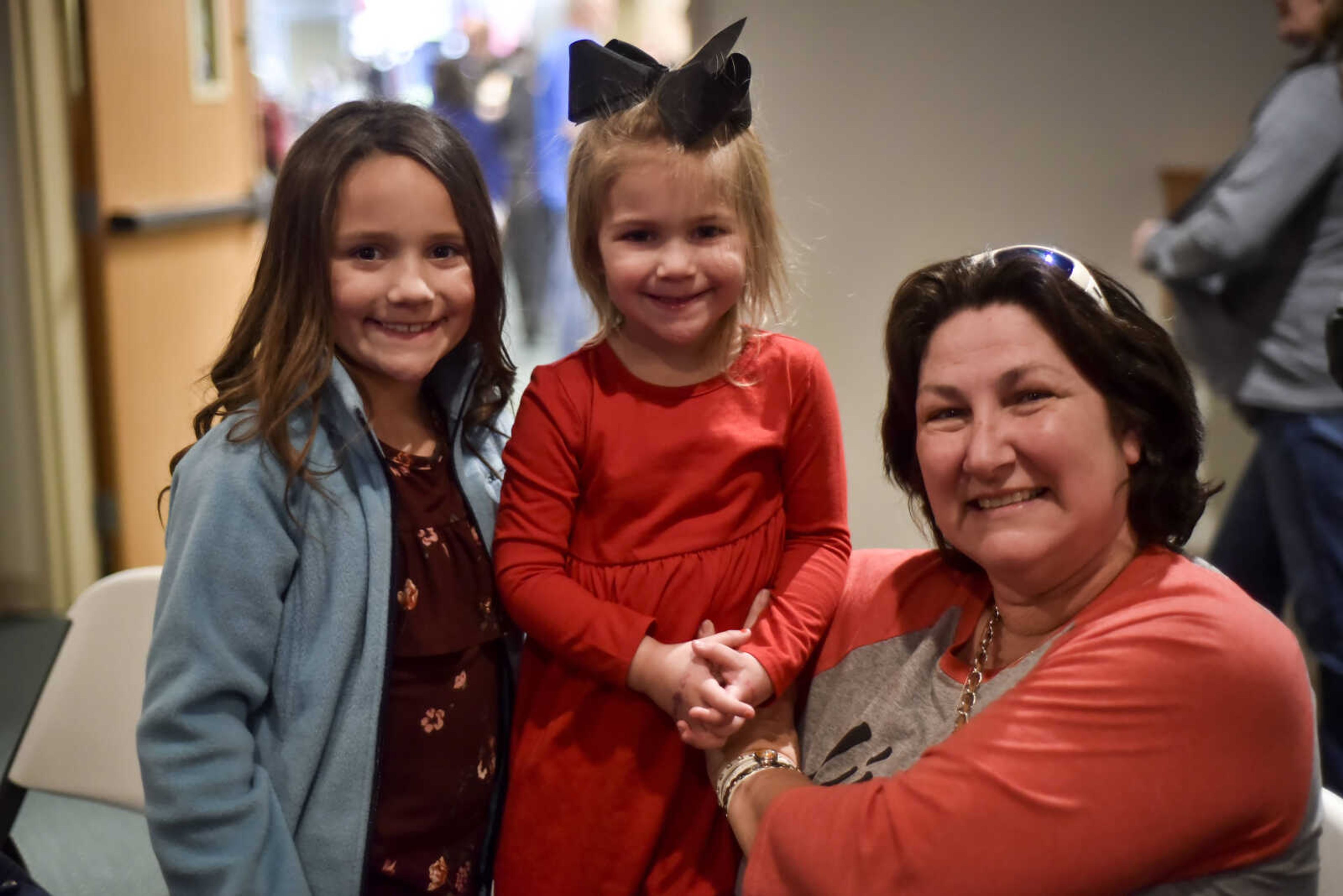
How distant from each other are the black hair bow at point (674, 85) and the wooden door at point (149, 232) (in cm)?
239

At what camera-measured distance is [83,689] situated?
5.74ft

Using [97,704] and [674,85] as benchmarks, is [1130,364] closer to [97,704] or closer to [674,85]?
[674,85]

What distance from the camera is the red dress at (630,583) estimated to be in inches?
53.2

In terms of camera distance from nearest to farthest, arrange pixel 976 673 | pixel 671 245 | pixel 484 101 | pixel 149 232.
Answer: pixel 976 673
pixel 671 245
pixel 149 232
pixel 484 101

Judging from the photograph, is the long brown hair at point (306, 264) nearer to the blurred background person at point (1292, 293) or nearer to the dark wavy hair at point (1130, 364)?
the dark wavy hair at point (1130, 364)

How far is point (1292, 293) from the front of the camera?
261cm

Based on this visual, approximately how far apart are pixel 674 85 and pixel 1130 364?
0.57m

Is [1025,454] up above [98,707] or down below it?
above

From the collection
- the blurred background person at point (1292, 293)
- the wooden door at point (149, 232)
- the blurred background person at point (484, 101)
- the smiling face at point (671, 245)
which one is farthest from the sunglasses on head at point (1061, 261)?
the blurred background person at point (484, 101)

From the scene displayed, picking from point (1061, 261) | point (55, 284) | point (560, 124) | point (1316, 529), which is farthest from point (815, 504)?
point (560, 124)

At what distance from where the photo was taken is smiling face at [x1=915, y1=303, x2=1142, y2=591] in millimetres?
1157

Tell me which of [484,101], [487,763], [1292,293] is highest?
[484,101]

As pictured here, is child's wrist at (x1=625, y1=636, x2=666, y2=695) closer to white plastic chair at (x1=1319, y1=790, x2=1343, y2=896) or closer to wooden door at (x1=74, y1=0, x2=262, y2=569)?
white plastic chair at (x1=1319, y1=790, x2=1343, y2=896)

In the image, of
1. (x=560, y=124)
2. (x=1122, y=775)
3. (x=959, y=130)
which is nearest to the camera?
(x=1122, y=775)
